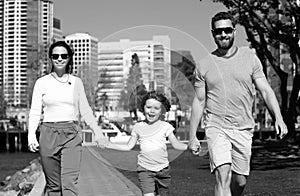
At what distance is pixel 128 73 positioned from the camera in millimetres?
8414

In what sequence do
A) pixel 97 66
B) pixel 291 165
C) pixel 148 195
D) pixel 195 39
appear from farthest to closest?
pixel 291 165 → pixel 97 66 → pixel 195 39 → pixel 148 195

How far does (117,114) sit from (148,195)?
132cm

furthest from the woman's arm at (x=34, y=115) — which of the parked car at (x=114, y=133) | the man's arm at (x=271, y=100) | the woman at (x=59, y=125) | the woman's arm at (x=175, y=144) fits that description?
the man's arm at (x=271, y=100)

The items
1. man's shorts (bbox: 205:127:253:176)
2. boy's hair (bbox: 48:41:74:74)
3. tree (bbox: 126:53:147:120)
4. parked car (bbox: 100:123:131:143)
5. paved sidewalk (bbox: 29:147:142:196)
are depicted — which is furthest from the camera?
paved sidewalk (bbox: 29:147:142:196)

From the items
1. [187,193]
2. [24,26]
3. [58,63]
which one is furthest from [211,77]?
[24,26]

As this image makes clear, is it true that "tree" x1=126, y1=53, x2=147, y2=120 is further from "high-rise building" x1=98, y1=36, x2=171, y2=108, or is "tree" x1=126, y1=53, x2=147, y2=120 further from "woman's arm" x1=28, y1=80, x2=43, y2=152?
"woman's arm" x1=28, y1=80, x2=43, y2=152

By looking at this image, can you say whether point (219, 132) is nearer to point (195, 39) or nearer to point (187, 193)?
point (195, 39)

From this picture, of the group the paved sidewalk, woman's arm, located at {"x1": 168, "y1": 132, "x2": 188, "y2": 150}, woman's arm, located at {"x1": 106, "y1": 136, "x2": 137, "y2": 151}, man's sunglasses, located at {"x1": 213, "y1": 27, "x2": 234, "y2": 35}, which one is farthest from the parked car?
man's sunglasses, located at {"x1": 213, "y1": 27, "x2": 234, "y2": 35}

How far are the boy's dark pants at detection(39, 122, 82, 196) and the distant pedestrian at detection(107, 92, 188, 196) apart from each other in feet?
1.53

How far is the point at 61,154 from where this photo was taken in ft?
24.4

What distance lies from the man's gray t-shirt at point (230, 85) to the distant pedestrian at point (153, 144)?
0.47 m

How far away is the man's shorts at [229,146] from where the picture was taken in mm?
7340

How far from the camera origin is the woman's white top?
7.44 meters

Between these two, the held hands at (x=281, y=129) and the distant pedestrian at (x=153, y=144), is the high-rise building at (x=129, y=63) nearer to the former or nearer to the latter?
the distant pedestrian at (x=153, y=144)
